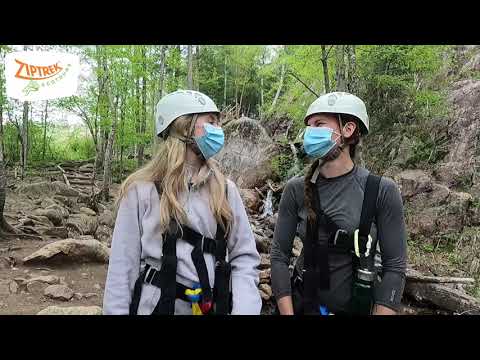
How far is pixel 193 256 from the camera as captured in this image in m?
1.51

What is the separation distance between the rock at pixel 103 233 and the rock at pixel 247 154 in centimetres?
325

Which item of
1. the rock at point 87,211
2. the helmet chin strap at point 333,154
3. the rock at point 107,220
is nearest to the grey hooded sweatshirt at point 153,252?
the helmet chin strap at point 333,154

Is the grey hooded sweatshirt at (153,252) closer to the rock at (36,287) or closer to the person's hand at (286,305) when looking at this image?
the person's hand at (286,305)

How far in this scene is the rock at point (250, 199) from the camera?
8969 millimetres

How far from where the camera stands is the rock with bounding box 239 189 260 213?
897cm

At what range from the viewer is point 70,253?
512 centimetres

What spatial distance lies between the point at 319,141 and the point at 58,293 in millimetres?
3782

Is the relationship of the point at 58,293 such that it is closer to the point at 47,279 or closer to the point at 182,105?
the point at 47,279

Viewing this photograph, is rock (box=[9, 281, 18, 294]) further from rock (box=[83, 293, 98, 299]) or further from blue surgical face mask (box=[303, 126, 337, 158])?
blue surgical face mask (box=[303, 126, 337, 158])

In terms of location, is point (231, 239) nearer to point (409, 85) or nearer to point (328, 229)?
point (328, 229)

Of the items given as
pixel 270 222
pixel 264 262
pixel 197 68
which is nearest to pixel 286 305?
pixel 264 262

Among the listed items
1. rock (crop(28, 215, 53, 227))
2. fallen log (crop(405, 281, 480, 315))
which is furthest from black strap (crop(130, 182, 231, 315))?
rock (crop(28, 215, 53, 227))

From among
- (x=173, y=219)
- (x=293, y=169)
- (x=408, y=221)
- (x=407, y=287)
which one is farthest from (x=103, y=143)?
(x=173, y=219)

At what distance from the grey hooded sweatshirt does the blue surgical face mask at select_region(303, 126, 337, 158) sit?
1.70 ft
